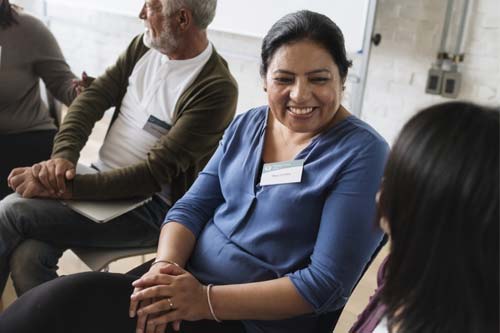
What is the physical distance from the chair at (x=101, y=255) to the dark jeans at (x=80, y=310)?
1.28 ft

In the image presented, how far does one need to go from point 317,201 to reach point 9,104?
153 centimetres

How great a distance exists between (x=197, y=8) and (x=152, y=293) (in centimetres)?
101

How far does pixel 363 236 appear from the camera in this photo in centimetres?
108

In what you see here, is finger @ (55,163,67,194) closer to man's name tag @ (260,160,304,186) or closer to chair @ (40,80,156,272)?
chair @ (40,80,156,272)

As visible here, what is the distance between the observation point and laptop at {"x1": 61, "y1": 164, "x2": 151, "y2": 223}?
1.48 m

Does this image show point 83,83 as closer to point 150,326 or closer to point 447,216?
point 150,326

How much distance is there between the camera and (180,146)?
5.32 ft

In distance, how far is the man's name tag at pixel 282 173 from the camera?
3.88 ft

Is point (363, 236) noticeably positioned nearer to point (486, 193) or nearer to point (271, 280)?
point (271, 280)

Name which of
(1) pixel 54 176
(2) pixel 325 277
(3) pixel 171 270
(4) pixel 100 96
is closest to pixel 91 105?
(4) pixel 100 96

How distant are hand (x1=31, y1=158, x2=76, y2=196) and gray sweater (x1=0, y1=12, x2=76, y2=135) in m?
0.56

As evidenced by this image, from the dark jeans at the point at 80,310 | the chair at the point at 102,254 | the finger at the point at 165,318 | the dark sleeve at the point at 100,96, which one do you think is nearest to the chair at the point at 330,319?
the dark jeans at the point at 80,310

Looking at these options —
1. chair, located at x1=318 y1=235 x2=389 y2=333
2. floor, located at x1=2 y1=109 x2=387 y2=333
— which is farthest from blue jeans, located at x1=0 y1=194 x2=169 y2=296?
chair, located at x1=318 y1=235 x2=389 y2=333

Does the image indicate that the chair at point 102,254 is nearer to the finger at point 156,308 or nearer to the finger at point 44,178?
the finger at point 44,178
